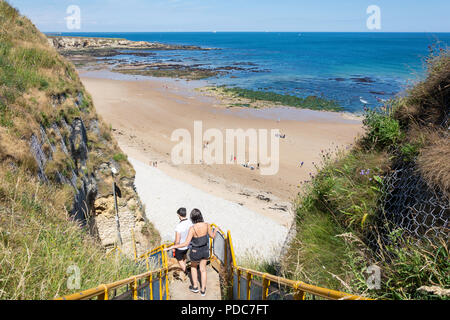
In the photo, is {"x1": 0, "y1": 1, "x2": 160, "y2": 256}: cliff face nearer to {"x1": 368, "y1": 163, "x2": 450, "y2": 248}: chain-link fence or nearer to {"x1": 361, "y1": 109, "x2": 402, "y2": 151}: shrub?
{"x1": 368, "y1": 163, "x2": 450, "y2": 248}: chain-link fence

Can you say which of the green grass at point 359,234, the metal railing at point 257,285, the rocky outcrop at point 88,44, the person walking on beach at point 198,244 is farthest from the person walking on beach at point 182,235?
the rocky outcrop at point 88,44

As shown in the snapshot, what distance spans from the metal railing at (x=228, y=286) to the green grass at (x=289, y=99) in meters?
37.5

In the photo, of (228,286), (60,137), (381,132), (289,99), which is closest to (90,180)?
(60,137)

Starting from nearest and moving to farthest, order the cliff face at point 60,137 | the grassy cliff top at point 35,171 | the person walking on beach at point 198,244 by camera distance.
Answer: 1. the grassy cliff top at point 35,171
2. the person walking on beach at point 198,244
3. the cliff face at point 60,137

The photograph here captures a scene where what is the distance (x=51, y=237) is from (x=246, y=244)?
1196 centimetres

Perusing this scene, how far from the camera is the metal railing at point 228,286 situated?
270cm

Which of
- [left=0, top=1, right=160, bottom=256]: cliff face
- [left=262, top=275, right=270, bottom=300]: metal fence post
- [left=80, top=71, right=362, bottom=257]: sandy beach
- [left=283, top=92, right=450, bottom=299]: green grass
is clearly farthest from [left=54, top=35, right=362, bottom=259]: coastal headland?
[left=0, top=1, right=160, bottom=256]: cliff face

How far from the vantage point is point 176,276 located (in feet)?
20.3

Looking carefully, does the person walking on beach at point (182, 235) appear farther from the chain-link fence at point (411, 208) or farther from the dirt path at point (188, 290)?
the chain-link fence at point (411, 208)

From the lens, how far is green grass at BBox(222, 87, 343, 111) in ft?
136

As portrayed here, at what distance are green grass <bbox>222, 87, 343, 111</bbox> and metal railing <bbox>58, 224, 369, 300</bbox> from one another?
37523 millimetres

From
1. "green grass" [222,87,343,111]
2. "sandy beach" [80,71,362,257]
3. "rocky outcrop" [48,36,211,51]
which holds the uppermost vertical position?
"rocky outcrop" [48,36,211,51]
